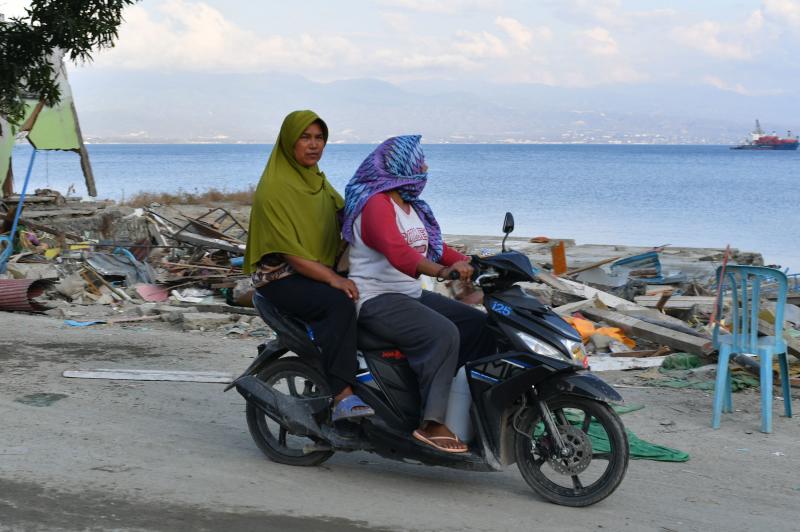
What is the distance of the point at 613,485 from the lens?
17.0ft

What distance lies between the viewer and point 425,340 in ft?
17.6

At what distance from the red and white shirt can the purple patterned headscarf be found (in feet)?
0.17

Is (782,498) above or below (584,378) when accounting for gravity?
below

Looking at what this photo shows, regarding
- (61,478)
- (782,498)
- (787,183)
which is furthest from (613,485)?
(787,183)

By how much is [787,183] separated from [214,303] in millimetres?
68601

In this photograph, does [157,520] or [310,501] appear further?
[310,501]

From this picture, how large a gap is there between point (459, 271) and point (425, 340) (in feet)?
1.49

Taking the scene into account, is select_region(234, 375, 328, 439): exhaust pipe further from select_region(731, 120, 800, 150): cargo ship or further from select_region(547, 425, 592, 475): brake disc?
select_region(731, 120, 800, 150): cargo ship

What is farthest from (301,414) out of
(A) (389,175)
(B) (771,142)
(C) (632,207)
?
(B) (771,142)

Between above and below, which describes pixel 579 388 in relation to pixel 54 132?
below

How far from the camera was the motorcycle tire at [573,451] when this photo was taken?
514 cm

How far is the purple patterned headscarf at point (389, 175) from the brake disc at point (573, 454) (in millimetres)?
1578

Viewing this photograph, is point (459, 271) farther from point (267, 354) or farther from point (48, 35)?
point (48, 35)

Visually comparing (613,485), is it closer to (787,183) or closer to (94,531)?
(94,531)
